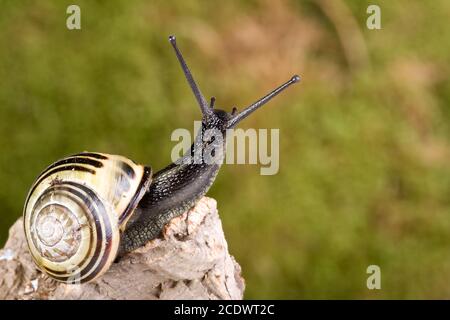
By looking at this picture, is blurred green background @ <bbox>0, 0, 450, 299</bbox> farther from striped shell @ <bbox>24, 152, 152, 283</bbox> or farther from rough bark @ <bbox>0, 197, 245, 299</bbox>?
striped shell @ <bbox>24, 152, 152, 283</bbox>

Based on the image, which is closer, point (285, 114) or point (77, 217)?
point (77, 217)

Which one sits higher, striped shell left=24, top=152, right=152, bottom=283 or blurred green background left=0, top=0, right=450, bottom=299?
blurred green background left=0, top=0, right=450, bottom=299

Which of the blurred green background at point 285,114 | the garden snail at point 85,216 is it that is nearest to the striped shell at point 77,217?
the garden snail at point 85,216

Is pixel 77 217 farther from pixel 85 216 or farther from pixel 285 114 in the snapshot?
pixel 285 114

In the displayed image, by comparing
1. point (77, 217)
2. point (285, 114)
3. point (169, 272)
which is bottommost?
point (169, 272)

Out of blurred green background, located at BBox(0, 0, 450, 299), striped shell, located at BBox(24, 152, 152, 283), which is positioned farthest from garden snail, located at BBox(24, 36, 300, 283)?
blurred green background, located at BBox(0, 0, 450, 299)

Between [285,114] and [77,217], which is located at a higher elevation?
[285,114]

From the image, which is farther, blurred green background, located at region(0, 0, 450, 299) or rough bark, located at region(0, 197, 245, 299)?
blurred green background, located at region(0, 0, 450, 299)

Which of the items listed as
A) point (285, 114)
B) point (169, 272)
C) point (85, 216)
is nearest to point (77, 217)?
point (85, 216)
